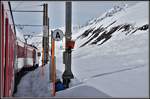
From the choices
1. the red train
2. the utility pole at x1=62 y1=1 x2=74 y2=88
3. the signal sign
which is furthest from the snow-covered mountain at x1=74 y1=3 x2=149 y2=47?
the red train

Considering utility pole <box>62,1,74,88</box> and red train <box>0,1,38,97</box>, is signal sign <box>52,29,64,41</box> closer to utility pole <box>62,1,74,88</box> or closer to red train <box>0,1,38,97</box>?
utility pole <box>62,1,74,88</box>

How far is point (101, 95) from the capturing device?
986 cm

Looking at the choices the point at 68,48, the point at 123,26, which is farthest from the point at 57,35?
the point at 123,26

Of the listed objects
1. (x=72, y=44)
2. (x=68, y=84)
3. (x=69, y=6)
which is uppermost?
(x=69, y=6)

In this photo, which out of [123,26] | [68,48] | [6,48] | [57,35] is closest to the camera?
[6,48]

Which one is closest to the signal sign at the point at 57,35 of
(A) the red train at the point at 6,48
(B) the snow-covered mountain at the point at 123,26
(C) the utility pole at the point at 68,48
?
(C) the utility pole at the point at 68,48

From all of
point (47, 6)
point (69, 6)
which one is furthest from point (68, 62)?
point (47, 6)

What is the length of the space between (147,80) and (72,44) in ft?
9.37

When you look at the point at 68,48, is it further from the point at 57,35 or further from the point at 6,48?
the point at 6,48

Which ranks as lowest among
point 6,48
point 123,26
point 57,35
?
point 6,48

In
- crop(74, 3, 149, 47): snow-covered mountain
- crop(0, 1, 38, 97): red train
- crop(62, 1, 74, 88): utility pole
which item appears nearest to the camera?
crop(0, 1, 38, 97): red train

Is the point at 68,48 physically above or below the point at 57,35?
below

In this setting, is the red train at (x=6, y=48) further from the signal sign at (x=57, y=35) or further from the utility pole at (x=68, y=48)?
the utility pole at (x=68, y=48)

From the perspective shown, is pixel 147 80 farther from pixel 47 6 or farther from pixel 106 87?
pixel 47 6
